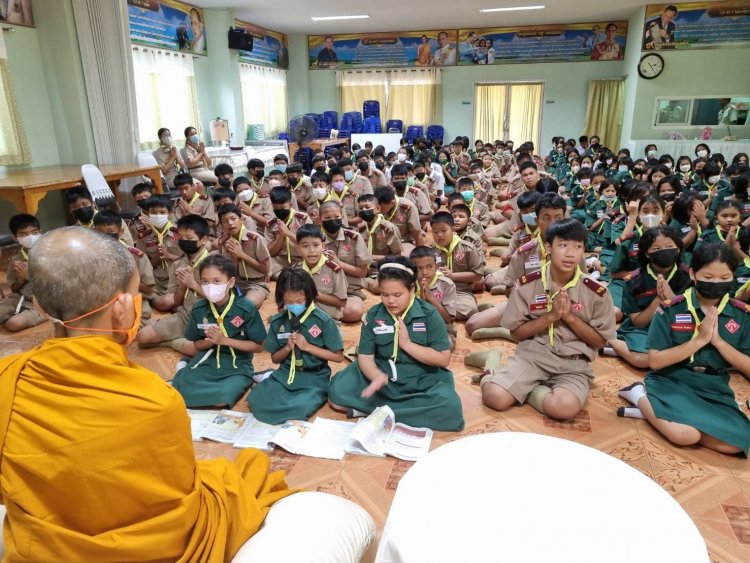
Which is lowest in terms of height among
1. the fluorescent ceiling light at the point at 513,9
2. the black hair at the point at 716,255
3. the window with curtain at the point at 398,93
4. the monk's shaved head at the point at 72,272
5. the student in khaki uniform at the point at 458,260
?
the student in khaki uniform at the point at 458,260

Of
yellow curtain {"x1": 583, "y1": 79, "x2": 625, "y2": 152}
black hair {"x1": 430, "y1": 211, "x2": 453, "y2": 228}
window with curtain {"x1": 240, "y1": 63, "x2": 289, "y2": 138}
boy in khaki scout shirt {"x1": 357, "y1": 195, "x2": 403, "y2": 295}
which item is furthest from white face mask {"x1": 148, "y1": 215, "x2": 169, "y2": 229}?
yellow curtain {"x1": 583, "y1": 79, "x2": 625, "y2": 152}

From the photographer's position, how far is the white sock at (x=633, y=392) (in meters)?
2.79

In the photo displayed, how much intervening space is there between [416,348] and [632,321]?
5.70 ft

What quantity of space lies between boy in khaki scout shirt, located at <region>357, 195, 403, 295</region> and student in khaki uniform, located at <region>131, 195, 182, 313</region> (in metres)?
1.74

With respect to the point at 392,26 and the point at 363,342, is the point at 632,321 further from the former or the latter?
the point at 392,26

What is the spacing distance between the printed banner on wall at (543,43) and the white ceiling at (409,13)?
0.94 feet

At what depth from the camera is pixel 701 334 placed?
2.40m

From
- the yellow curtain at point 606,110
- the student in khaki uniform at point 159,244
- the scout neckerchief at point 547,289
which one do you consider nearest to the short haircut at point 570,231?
the scout neckerchief at point 547,289

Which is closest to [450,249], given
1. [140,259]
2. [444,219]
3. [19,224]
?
[444,219]

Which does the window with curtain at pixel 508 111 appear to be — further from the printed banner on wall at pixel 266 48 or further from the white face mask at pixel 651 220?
the white face mask at pixel 651 220

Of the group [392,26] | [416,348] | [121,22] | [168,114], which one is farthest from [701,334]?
[392,26]

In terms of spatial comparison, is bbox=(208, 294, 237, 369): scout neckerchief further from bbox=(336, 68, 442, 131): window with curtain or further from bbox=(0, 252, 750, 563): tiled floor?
bbox=(336, 68, 442, 131): window with curtain

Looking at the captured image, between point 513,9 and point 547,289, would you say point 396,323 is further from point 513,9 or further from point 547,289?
point 513,9

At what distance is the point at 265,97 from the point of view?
13.2 m
